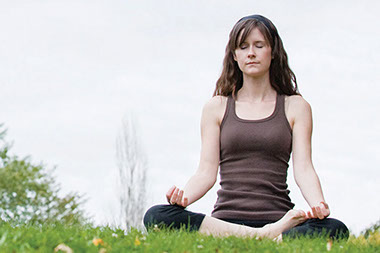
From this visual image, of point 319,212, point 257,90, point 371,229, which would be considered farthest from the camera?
point 371,229

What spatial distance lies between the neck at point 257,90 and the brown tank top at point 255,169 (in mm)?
235

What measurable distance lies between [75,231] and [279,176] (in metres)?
1.90

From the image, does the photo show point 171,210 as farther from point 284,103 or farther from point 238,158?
point 284,103

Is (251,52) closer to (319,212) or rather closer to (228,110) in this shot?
(228,110)

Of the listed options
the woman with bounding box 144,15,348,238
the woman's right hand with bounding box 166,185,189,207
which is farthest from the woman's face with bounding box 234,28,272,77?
the woman's right hand with bounding box 166,185,189,207

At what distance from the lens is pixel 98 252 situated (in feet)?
9.78

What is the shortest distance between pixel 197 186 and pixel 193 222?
0.43m

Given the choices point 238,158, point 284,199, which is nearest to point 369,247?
point 284,199

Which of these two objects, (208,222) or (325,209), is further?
(208,222)

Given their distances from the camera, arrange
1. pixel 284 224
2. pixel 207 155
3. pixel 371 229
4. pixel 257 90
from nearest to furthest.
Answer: pixel 284 224, pixel 207 155, pixel 257 90, pixel 371 229

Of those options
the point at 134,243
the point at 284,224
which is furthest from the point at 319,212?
the point at 134,243

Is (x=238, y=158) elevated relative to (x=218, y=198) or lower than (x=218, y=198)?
elevated

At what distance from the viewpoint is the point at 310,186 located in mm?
4680

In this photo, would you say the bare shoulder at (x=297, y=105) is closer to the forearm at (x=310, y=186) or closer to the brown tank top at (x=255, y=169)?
the brown tank top at (x=255, y=169)
